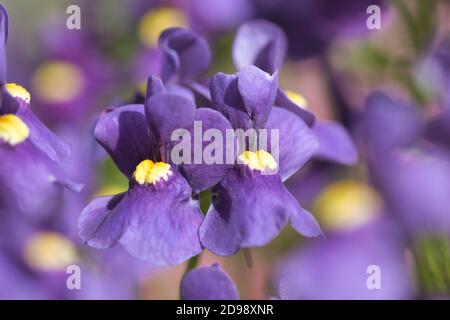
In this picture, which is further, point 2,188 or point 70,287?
point 70,287

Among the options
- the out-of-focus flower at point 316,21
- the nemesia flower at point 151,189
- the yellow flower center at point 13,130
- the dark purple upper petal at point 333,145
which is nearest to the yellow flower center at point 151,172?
the nemesia flower at point 151,189

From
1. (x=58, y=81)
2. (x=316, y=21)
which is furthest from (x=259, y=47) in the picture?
(x=58, y=81)

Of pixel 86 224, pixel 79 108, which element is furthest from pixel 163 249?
pixel 79 108

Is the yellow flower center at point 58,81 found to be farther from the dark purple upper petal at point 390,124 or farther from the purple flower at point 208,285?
the purple flower at point 208,285

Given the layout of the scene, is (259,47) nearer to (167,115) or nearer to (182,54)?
(182,54)

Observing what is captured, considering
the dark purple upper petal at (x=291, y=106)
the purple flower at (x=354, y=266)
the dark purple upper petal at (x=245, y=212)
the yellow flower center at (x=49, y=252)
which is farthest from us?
the yellow flower center at (x=49, y=252)
